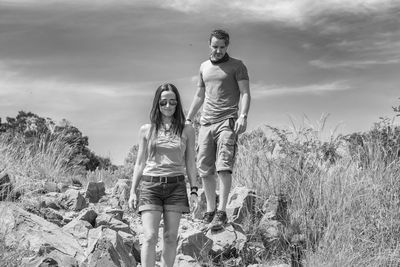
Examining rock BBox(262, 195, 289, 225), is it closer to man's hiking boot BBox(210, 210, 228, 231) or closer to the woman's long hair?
man's hiking boot BBox(210, 210, 228, 231)

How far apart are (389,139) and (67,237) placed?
5726mm

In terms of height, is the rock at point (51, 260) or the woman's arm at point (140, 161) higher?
the woman's arm at point (140, 161)

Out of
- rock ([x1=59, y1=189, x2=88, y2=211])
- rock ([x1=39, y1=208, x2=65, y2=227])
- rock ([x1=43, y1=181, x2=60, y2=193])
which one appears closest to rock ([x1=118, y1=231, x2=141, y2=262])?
rock ([x1=39, y1=208, x2=65, y2=227])

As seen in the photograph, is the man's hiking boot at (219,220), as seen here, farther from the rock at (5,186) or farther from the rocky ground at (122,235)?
the rock at (5,186)

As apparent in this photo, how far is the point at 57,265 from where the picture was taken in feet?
21.0

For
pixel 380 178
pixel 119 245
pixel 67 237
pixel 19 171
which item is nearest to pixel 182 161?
pixel 119 245

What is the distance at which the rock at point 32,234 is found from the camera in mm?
6871

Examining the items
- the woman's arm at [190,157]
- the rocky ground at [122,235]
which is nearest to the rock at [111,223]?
the rocky ground at [122,235]

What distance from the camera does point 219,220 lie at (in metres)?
7.48

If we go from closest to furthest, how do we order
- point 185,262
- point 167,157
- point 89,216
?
point 167,157
point 185,262
point 89,216

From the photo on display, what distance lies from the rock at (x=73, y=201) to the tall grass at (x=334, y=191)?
A: 2.40m

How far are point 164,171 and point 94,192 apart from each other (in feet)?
14.6

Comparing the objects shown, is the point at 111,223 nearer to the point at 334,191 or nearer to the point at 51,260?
the point at 51,260

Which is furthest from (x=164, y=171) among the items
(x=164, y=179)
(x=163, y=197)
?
→ (x=163, y=197)
